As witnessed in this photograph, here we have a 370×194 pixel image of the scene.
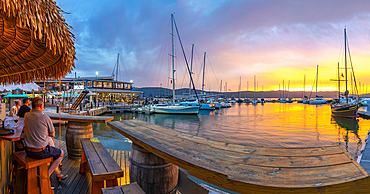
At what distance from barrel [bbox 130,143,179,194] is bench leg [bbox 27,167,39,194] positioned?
1448mm

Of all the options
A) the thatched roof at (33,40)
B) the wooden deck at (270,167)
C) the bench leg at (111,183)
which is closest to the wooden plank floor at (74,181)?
the bench leg at (111,183)

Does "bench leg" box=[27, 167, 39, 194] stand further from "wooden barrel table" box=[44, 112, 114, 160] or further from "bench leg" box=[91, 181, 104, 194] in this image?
"wooden barrel table" box=[44, 112, 114, 160]

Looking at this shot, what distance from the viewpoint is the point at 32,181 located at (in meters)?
2.55

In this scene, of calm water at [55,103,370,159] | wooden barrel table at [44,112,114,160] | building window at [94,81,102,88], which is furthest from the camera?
building window at [94,81,102,88]

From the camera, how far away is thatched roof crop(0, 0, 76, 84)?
2137 mm

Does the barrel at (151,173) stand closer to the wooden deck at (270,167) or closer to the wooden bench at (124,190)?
the wooden deck at (270,167)

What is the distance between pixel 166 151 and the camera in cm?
204

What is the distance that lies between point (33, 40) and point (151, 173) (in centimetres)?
324

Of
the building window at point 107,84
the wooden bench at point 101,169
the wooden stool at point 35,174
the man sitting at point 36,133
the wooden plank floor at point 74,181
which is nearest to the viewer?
the wooden bench at point 101,169

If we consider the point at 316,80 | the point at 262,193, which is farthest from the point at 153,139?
the point at 316,80

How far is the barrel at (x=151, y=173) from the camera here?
8.63 feet

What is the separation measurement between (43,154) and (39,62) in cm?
239

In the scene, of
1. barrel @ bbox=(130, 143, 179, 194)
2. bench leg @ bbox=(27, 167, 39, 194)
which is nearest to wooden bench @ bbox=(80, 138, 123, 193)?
barrel @ bbox=(130, 143, 179, 194)

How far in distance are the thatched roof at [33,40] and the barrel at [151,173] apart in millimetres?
2229
